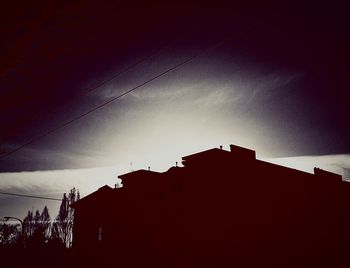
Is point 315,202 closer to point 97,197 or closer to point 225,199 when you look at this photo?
point 225,199

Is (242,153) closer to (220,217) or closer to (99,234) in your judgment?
(220,217)

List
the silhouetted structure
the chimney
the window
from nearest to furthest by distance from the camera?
the silhouetted structure < the chimney < the window

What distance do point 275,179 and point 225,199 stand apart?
7.32 meters

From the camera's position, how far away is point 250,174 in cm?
2456

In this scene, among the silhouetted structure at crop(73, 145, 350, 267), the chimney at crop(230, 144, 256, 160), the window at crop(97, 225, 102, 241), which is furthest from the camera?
the window at crop(97, 225, 102, 241)

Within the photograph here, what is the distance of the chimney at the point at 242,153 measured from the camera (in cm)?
2456

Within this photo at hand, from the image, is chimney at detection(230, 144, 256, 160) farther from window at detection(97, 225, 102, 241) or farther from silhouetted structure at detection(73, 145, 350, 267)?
window at detection(97, 225, 102, 241)

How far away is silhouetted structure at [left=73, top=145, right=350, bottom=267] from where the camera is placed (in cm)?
2202

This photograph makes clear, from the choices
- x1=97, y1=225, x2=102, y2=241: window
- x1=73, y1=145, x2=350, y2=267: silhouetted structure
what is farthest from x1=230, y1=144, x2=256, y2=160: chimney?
x1=97, y1=225, x2=102, y2=241: window

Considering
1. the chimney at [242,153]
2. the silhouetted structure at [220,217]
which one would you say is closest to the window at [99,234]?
the silhouetted structure at [220,217]

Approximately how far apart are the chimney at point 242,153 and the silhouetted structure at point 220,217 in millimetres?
102

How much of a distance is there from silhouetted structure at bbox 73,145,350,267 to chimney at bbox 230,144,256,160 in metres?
0.10

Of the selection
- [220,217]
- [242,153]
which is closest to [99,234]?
[220,217]

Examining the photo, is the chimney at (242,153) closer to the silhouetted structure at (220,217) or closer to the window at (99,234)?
the silhouetted structure at (220,217)
